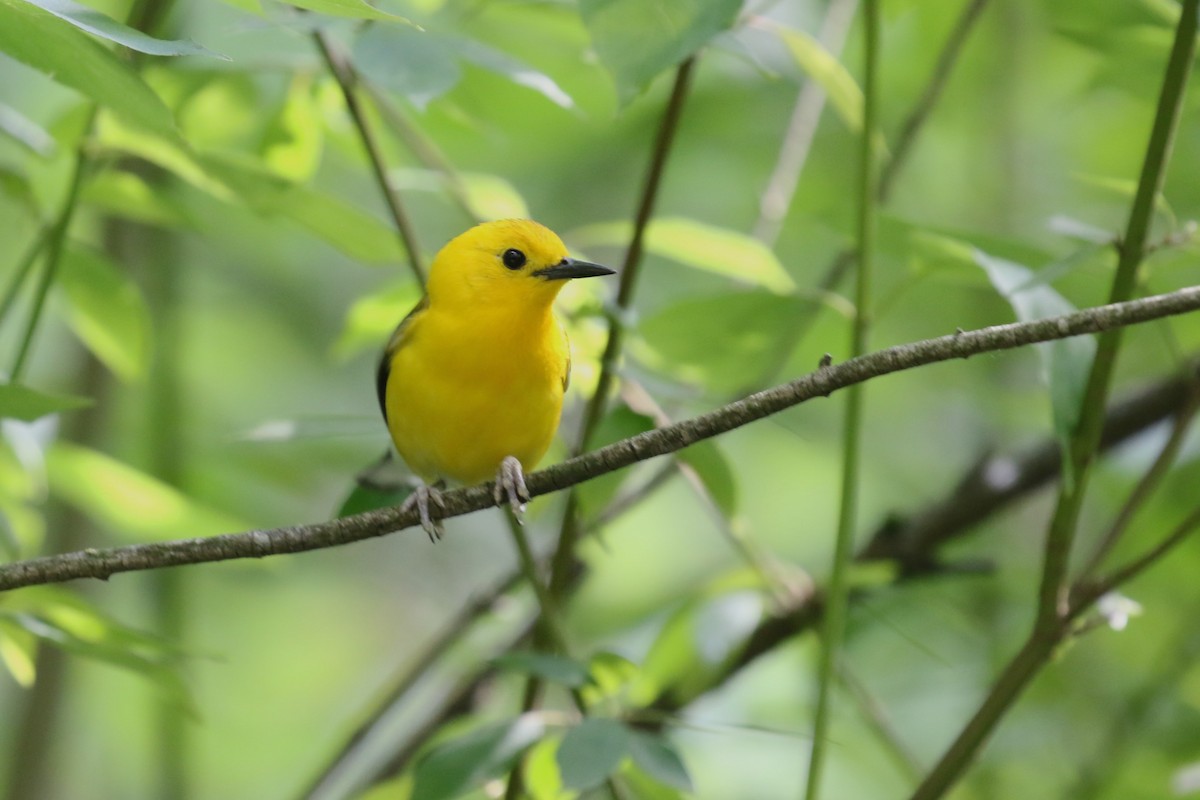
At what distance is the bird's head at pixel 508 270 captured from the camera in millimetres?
3855

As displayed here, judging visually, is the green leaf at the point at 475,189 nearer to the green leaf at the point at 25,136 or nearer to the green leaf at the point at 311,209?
the green leaf at the point at 311,209

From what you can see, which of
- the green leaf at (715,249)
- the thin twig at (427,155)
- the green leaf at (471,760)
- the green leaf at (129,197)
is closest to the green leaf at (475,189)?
the thin twig at (427,155)

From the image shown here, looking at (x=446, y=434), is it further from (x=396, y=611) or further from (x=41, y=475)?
(x=396, y=611)

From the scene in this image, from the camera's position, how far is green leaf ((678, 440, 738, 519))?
9.14 feet

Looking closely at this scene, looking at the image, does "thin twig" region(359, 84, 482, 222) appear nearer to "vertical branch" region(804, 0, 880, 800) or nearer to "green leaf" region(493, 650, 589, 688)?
"vertical branch" region(804, 0, 880, 800)

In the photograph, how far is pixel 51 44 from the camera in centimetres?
200

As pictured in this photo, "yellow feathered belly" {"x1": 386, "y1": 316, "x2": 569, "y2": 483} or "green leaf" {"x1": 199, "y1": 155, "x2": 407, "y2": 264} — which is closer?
"green leaf" {"x1": 199, "y1": 155, "x2": 407, "y2": 264}

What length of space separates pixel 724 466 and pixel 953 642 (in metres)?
2.28

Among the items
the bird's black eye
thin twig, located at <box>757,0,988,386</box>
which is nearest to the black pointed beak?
the bird's black eye

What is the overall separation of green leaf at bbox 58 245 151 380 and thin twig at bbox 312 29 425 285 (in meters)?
0.87

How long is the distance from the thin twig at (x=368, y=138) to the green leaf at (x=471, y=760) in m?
1.08

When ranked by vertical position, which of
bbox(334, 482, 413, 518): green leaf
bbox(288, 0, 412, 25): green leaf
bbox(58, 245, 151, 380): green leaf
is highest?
bbox(58, 245, 151, 380): green leaf

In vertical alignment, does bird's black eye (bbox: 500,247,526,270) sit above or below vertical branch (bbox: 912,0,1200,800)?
above

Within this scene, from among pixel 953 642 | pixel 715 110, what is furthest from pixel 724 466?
pixel 715 110
